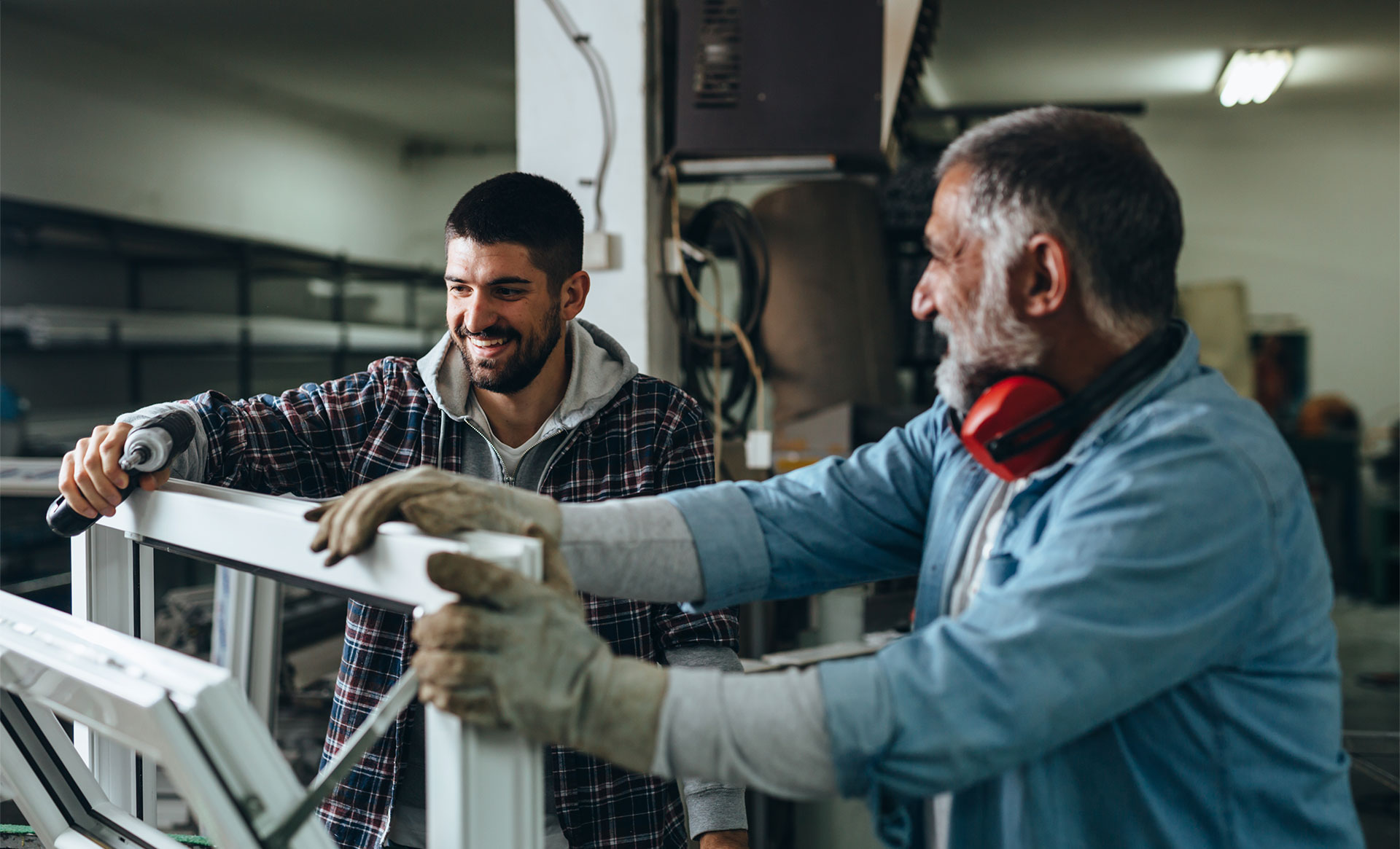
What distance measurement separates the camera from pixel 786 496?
3.30 feet

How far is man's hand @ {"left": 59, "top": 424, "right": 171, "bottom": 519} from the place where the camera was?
0.99 metres

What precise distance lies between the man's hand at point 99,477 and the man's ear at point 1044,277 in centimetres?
89

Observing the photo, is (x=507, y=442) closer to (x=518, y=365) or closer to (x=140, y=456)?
(x=518, y=365)

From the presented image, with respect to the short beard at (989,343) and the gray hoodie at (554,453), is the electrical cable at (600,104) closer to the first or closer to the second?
the gray hoodie at (554,453)

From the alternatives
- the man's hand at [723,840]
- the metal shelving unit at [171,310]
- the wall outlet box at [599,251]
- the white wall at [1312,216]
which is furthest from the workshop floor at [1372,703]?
the metal shelving unit at [171,310]

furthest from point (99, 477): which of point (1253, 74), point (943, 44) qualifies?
point (1253, 74)

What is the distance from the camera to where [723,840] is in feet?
3.87

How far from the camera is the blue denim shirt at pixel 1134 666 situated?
0.63m

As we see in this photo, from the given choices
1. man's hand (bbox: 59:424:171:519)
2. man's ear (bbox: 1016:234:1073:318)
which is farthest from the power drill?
man's ear (bbox: 1016:234:1073:318)

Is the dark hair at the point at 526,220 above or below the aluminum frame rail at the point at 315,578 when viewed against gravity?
above

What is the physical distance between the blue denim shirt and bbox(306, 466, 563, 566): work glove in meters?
0.22

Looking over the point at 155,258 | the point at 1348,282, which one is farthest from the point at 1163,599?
the point at 1348,282

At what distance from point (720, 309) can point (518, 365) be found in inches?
55.9

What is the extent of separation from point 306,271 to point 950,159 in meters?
6.10
